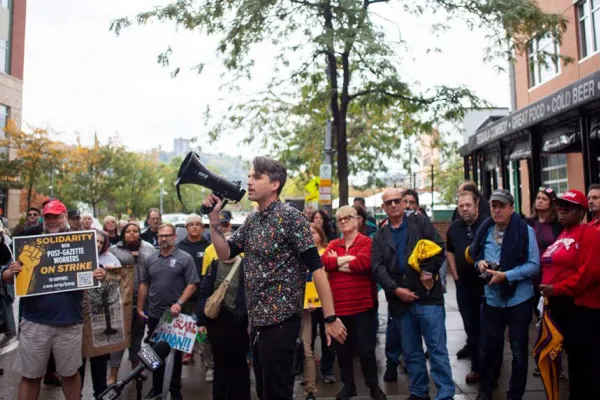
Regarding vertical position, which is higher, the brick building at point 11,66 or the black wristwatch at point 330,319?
the brick building at point 11,66

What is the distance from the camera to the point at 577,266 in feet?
13.7

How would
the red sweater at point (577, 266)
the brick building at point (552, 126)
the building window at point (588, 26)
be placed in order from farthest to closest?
the building window at point (588, 26), the brick building at point (552, 126), the red sweater at point (577, 266)

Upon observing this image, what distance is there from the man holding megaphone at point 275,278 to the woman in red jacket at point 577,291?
2.16 meters

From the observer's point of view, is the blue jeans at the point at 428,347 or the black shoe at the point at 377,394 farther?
the black shoe at the point at 377,394

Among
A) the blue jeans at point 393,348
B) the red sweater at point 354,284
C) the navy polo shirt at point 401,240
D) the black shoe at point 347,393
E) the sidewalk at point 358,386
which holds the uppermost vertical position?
the navy polo shirt at point 401,240

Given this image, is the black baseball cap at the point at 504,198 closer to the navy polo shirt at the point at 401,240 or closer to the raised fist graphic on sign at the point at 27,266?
the navy polo shirt at the point at 401,240

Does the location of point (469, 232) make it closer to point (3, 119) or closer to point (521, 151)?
point (521, 151)

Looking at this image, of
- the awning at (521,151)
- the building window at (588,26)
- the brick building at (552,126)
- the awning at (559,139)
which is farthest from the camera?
the building window at (588,26)

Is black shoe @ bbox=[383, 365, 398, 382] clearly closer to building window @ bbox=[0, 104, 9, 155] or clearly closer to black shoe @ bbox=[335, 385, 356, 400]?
black shoe @ bbox=[335, 385, 356, 400]

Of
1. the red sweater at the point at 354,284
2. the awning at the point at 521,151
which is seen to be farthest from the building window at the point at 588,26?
the red sweater at the point at 354,284

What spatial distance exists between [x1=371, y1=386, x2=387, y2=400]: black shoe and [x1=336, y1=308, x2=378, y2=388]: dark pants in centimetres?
4

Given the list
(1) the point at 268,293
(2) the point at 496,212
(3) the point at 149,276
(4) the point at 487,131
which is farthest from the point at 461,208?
(4) the point at 487,131

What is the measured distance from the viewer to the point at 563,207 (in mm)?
4422

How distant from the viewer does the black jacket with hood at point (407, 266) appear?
480cm
